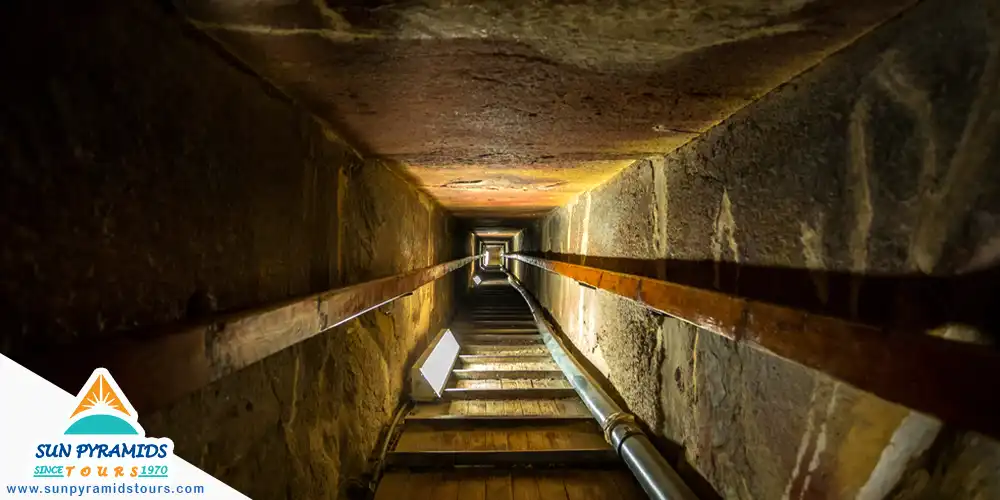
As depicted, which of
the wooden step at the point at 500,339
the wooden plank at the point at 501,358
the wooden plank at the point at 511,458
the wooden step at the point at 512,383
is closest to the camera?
the wooden plank at the point at 511,458

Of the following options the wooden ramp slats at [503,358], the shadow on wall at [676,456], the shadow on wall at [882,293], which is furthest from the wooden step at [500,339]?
the shadow on wall at [882,293]

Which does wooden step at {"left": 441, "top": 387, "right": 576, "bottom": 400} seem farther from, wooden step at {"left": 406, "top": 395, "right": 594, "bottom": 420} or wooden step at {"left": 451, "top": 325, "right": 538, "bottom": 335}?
wooden step at {"left": 451, "top": 325, "right": 538, "bottom": 335}

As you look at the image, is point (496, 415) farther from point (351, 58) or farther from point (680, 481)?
point (351, 58)

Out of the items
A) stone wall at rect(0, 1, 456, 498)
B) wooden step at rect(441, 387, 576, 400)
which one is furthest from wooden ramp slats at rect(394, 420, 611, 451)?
stone wall at rect(0, 1, 456, 498)

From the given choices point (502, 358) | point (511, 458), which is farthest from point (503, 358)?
point (511, 458)

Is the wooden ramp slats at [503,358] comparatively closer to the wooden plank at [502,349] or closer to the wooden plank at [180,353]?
the wooden plank at [502,349]

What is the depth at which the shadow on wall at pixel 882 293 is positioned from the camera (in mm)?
728

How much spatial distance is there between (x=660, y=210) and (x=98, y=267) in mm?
1933

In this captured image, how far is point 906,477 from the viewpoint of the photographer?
2.81 feet

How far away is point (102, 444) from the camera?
0.77 m

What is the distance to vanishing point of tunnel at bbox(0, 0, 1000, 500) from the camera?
69 cm

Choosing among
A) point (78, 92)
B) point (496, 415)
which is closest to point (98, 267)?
point (78, 92)

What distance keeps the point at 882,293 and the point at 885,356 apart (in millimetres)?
236

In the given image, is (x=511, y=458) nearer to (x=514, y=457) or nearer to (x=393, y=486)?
(x=514, y=457)
